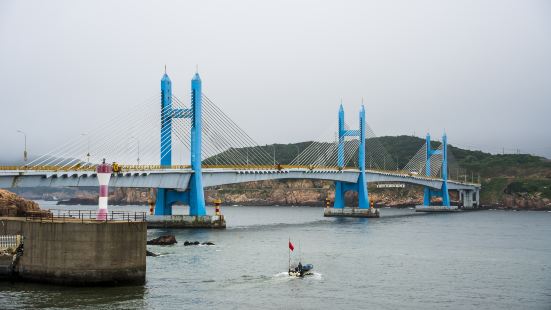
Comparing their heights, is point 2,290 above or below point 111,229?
below

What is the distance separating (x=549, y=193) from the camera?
19125 cm

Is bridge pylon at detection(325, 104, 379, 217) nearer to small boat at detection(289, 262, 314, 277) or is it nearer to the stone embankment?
small boat at detection(289, 262, 314, 277)

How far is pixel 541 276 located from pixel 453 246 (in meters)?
23.3

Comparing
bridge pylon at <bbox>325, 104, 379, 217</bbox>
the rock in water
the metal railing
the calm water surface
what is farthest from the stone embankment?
bridge pylon at <bbox>325, 104, 379, 217</bbox>

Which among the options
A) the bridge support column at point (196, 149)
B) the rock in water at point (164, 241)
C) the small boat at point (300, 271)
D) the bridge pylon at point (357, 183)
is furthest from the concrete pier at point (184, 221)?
the bridge pylon at point (357, 183)

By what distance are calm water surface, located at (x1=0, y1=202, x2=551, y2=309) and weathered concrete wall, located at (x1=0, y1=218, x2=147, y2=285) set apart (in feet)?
2.32

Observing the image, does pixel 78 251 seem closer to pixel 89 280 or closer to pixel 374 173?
pixel 89 280

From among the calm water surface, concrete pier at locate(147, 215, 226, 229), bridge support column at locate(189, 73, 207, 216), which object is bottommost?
the calm water surface

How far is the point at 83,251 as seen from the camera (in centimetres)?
3647

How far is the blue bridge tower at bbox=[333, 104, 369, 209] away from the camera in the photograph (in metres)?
131

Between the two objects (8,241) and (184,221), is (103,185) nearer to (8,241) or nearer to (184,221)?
(8,241)

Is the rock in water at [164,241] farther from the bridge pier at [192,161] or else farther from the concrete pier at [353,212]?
the concrete pier at [353,212]

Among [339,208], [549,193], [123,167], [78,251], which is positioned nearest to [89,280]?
[78,251]

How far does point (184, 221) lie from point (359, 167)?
5564 centimetres
